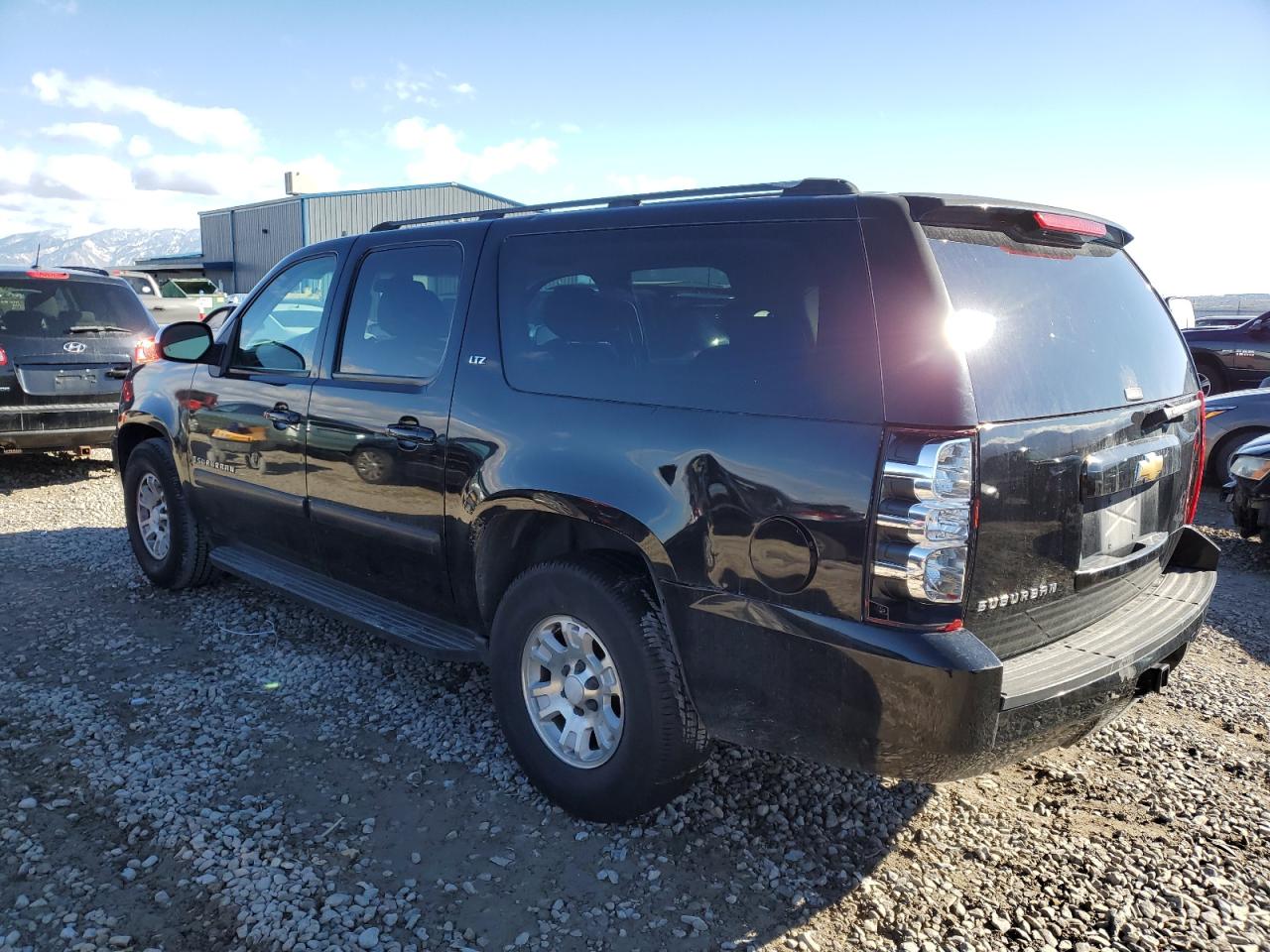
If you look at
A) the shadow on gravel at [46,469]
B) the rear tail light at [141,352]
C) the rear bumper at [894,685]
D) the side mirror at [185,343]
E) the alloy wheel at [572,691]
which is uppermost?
the side mirror at [185,343]

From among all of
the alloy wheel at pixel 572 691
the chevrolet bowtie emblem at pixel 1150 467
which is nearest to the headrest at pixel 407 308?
the alloy wheel at pixel 572 691

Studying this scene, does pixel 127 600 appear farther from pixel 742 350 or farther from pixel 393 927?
pixel 742 350

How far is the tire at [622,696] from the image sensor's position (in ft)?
8.65

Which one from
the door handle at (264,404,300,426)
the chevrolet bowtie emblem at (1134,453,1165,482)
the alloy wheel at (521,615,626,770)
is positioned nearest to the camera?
the chevrolet bowtie emblem at (1134,453,1165,482)

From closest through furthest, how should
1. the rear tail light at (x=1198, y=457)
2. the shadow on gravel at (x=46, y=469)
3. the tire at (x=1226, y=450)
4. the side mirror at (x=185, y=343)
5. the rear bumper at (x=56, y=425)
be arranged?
the rear tail light at (x=1198, y=457), the side mirror at (x=185, y=343), the rear bumper at (x=56, y=425), the shadow on gravel at (x=46, y=469), the tire at (x=1226, y=450)

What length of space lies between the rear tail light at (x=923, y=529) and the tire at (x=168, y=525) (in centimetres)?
394

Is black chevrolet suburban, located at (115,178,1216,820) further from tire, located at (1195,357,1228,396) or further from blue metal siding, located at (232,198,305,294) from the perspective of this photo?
blue metal siding, located at (232,198,305,294)

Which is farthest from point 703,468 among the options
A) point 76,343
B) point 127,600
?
point 76,343

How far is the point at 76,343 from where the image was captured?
7.61m

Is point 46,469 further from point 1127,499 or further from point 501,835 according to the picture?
point 1127,499

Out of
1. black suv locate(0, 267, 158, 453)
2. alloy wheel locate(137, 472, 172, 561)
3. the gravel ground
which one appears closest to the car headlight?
the gravel ground

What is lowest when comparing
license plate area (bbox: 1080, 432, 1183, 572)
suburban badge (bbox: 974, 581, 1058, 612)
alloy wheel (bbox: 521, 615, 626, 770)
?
alloy wheel (bbox: 521, 615, 626, 770)

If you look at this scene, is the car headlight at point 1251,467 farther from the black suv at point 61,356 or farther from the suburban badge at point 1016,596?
the black suv at point 61,356

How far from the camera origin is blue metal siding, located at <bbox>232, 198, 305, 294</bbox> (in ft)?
128
